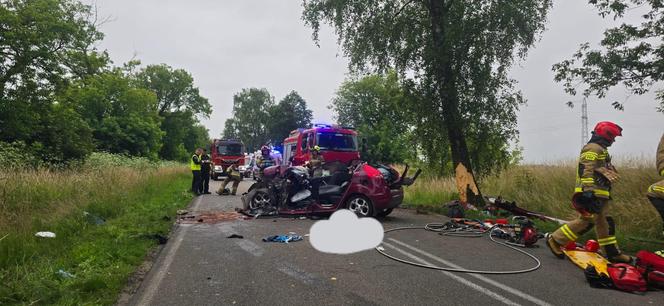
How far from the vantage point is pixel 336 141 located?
16.9 metres

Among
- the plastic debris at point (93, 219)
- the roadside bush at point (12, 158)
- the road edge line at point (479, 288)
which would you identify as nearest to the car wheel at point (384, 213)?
the road edge line at point (479, 288)

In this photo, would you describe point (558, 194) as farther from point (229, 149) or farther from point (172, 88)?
point (172, 88)

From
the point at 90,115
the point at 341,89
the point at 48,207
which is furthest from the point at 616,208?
the point at 341,89

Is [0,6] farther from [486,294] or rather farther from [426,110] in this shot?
[486,294]

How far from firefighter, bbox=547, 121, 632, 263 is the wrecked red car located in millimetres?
3851

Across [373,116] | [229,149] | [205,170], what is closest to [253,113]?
[373,116]

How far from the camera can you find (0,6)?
19578 millimetres

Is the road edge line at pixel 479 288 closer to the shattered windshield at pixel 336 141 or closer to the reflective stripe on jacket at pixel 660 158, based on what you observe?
the reflective stripe on jacket at pixel 660 158

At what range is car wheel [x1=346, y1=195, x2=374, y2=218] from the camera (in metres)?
9.49

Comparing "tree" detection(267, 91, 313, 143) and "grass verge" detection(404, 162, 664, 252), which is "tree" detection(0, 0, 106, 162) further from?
"tree" detection(267, 91, 313, 143)

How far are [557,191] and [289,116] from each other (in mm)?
69510

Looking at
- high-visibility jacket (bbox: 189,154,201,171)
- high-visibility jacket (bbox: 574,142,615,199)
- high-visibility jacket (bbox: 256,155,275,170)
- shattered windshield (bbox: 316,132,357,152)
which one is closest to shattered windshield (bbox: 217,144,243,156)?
high-visibility jacket (bbox: 256,155,275,170)

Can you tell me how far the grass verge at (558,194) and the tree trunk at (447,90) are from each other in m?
1.50

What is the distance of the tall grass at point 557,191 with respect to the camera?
8211 millimetres
